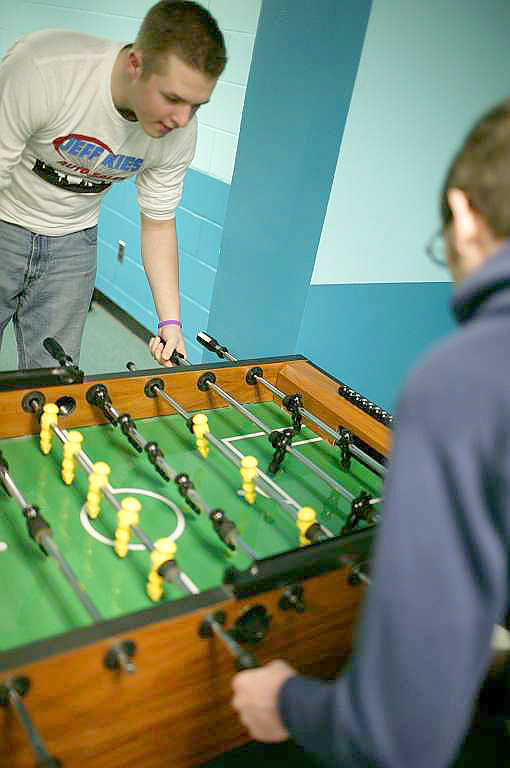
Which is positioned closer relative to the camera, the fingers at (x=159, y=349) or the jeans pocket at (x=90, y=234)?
the fingers at (x=159, y=349)

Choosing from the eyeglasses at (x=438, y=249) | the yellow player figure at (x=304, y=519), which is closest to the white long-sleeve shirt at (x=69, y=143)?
the yellow player figure at (x=304, y=519)

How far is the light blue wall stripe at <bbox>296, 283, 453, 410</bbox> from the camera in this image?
9.84 ft

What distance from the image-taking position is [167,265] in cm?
218

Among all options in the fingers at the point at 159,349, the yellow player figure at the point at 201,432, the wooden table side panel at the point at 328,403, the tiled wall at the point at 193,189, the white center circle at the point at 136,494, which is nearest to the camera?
the white center circle at the point at 136,494

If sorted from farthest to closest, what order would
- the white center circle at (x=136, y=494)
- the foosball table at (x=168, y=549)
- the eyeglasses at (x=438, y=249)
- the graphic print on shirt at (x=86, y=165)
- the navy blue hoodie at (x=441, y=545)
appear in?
the graphic print on shirt at (x=86, y=165) < the white center circle at (x=136, y=494) < the foosball table at (x=168, y=549) < the eyeglasses at (x=438, y=249) < the navy blue hoodie at (x=441, y=545)

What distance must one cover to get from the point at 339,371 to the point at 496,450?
261 centimetres

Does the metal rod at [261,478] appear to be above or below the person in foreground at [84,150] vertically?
below

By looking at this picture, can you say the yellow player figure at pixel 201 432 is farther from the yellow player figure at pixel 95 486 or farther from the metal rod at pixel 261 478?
the yellow player figure at pixel 95 486

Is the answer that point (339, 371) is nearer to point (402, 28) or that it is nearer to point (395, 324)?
point (395, 324)

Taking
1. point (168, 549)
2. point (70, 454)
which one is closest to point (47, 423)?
point (70, 454)

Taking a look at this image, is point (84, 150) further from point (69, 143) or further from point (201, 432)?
point (201, 432)

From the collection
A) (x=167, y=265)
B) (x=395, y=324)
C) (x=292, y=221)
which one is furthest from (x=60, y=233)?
(x=395, y=324)

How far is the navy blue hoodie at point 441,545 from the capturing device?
2.03ft

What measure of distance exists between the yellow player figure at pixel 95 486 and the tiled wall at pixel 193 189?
7.97ft
